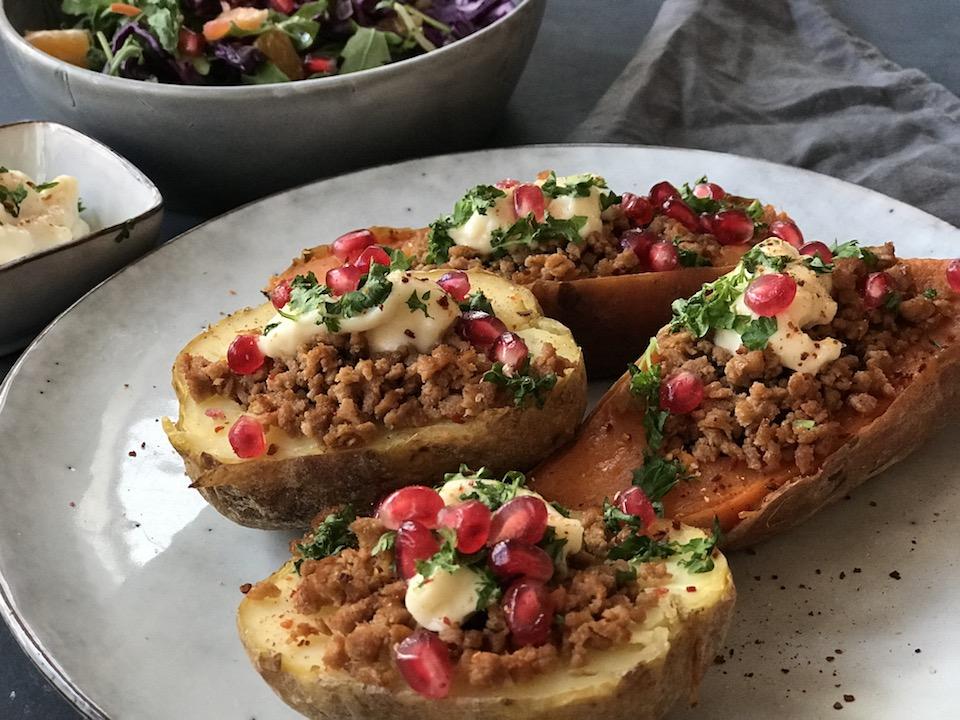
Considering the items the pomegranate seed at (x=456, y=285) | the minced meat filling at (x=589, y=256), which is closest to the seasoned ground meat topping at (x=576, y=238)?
the minced meat filling at (x=589, y=256)

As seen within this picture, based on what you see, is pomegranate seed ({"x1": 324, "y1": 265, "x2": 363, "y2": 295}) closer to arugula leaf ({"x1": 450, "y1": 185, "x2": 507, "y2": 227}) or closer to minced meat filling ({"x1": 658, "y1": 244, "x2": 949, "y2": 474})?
arugula leaf ({"x1": 450, "y1": 185, "x2": 507, "y2": 227})

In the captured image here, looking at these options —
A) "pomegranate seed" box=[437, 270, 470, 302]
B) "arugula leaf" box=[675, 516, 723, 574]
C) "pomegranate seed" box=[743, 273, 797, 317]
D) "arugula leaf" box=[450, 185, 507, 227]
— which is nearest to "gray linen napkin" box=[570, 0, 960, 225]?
"arugula leaf" box=[450, 185, 507, 227]

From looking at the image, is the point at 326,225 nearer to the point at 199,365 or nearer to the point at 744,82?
the point at 199,365

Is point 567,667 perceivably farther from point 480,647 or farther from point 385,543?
point 385,543

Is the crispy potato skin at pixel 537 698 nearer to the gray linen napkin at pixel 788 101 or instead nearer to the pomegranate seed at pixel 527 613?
the pomegranate seed at pixel 527 613

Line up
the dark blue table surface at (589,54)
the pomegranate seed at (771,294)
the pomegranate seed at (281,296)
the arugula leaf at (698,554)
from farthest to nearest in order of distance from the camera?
1. the dark blue table surface at (589,54)
2. the pomegranate seed at (281,296)
3. the pomegranate seed at (771,294)
4. the arugula leaf at (698,554)

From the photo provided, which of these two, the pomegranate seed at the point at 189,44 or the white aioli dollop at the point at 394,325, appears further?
the pomegranate seed at the point at 189,44
